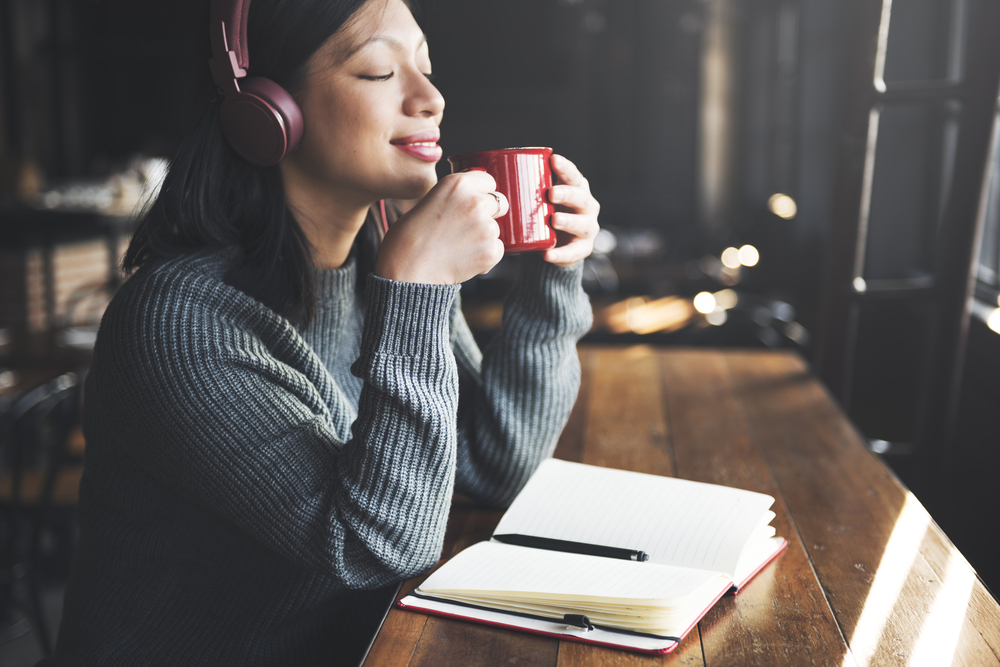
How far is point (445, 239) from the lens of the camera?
806 millimetres

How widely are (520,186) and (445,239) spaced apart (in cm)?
12

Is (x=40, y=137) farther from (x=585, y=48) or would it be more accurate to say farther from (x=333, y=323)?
(x=333, y=323)

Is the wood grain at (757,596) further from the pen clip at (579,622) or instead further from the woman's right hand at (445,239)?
the woman's right hand at (445,239)

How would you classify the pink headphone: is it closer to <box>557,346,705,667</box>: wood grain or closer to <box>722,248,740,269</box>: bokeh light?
<box>557,346,705,667</box>: wood grain

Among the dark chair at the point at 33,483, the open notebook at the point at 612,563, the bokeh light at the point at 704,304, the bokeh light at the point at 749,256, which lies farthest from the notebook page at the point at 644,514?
the bokeh light at the point at 749,256

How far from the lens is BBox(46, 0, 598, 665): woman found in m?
0.79

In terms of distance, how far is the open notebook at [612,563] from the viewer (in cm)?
70

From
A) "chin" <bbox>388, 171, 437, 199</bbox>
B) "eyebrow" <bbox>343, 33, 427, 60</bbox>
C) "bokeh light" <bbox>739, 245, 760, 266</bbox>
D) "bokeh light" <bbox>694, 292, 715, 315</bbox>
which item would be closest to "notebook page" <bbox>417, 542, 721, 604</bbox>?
"chin" <bbox>388, 171, 437, 199</bbox>

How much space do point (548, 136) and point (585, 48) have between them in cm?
86

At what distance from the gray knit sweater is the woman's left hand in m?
0.18

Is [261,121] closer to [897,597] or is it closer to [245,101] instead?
[245,101]

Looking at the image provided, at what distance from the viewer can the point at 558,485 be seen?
0.98 m

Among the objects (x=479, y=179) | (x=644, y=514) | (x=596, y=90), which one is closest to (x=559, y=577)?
(x=644, y=514)

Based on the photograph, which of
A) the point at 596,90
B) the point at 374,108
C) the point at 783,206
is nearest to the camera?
the point at 374,108
